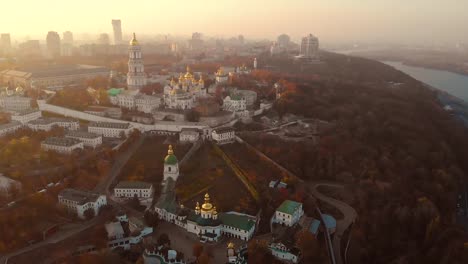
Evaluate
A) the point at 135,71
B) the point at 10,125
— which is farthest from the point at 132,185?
the point at 135,71

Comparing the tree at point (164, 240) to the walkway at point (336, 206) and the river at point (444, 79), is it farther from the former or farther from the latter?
the river at point (444, 79)

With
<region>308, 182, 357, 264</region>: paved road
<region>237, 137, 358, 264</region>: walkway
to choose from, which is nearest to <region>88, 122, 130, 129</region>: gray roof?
<region>237, 137, 358, 264</region>: walkway

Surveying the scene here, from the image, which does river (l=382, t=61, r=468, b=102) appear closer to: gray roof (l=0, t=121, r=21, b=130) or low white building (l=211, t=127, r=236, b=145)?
low white building (l=211, t=127, r=236, b=145)

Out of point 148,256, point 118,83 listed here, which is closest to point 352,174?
point 148,256

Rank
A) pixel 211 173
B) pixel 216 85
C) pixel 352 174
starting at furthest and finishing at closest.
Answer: pixel 216 85 < pixel 352 174 < pixel 211 173

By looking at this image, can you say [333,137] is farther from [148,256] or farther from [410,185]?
[148,256]

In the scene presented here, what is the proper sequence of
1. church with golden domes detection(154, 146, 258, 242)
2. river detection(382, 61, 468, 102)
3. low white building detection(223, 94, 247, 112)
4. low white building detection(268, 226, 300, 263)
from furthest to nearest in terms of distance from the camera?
river detection(382, 61, 468, 102)
low white building detection(223, 94, 247, 112)
church with golden domes detection(154, 146, 258, 242)
low white building detection(268, 226, 300, 263)
